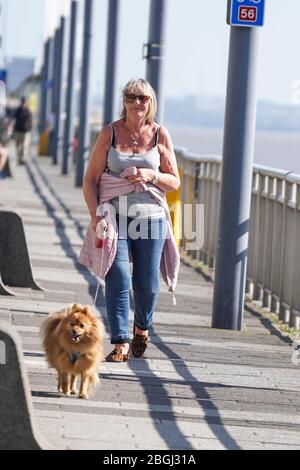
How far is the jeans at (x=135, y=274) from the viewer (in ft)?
31.0

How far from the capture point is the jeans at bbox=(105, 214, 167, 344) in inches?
372

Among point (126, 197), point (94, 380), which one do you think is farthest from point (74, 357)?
point (126, 197)

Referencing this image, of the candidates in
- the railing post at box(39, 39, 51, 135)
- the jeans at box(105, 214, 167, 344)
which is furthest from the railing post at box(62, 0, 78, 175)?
the jeans at box(105, 214, 167, 344)

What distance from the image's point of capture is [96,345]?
8109 mm

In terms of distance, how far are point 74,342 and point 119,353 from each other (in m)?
1.58

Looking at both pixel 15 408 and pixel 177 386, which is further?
pixel 177 386

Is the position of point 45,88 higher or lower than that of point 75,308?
lower

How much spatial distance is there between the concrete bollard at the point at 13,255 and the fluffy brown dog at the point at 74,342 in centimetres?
508

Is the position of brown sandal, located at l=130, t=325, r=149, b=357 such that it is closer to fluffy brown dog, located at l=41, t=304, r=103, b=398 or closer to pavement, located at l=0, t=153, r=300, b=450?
pavement, located at l=0, t=153, r=300, b=450

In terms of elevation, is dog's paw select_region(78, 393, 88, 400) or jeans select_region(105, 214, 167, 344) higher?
jeans select_region(105, 214, 167, 344)

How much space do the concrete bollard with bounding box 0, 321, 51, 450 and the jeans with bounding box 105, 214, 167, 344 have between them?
3.01m

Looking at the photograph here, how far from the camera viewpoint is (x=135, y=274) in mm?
9742

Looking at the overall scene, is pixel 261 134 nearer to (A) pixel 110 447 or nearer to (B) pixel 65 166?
(A) pixel 110 447

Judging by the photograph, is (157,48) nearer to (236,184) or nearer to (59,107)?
(236,184)
